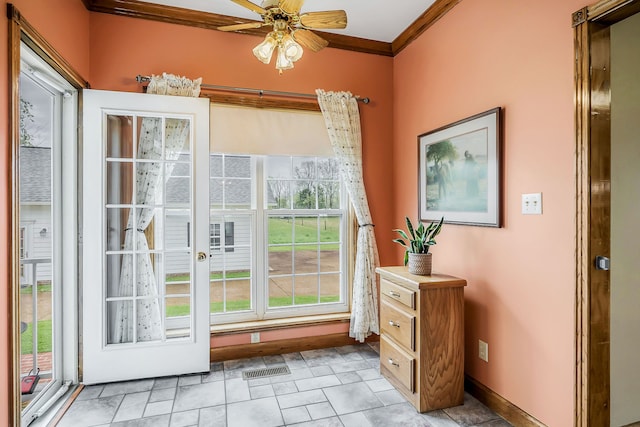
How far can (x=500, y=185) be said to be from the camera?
2.19 metres

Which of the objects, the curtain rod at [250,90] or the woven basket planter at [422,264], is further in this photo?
the curtain rod at [250,90]

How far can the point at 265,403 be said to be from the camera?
234 centimetres

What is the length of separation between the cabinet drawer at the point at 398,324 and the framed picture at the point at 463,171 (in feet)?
2.57

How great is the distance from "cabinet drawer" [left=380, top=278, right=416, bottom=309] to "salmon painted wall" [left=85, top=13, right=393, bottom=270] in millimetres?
856

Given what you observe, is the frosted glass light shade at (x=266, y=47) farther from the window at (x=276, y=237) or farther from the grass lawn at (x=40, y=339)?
the grass lawn at (x=40, y=339)

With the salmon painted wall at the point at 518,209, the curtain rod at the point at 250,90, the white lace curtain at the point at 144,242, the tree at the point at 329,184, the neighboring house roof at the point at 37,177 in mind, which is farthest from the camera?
the tree at the point at 329,184

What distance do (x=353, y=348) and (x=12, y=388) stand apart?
7.93 ft

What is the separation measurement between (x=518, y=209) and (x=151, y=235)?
2.56 metres

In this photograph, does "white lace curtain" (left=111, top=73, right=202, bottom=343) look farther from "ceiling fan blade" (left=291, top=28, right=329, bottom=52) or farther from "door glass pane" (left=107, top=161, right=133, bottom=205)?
"ceiling fan blade" (left=291, top=28, right=329, bottom=52)

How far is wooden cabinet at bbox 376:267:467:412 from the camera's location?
2221mm

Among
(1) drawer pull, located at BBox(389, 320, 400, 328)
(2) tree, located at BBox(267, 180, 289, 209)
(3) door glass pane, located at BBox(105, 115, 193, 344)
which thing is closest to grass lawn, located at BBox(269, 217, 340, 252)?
(2) tree, located at BBox(267, 180, 289, 209)

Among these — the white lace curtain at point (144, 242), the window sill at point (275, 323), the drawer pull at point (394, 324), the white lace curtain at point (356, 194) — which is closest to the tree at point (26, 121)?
the white lace curtain at point (144, 242)

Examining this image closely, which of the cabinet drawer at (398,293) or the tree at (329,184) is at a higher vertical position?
the tree at (329,184)

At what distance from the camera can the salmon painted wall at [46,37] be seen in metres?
1.60
